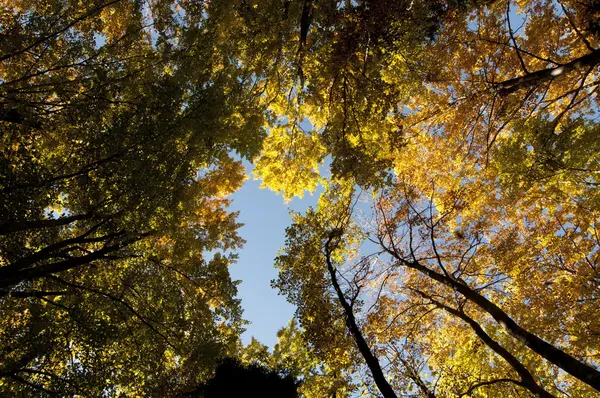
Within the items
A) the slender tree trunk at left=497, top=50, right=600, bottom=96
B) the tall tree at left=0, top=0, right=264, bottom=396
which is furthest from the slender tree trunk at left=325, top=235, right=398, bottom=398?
the slender tree trunk at left=497, top=50, right=600, bottom=96

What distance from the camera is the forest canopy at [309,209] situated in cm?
640

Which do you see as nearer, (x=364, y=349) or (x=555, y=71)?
(x=555, y=71)

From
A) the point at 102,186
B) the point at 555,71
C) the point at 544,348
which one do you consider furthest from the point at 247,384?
the point at 555,71

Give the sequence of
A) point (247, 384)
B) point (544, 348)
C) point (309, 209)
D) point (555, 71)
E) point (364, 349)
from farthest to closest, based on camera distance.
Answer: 1. point (309, 209)
2. point (364, 349)
3. point (544, 348)
4. point (247, 384)
5. point (555, 71)

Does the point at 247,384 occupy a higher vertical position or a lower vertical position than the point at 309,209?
lower

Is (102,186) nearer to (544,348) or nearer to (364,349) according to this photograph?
(364,349)

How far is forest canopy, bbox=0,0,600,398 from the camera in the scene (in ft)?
21.0

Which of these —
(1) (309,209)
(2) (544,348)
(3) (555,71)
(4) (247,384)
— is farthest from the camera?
(1) (309,209)

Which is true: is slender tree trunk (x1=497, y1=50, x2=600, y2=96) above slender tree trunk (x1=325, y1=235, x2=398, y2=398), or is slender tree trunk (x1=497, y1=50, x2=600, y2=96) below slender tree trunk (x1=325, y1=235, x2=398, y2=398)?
above

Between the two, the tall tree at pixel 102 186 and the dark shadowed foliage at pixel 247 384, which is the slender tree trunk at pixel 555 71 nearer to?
the tall tree at pixel 102 186

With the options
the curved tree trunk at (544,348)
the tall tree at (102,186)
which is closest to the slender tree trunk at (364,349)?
the curved tree trunk at (544,348)

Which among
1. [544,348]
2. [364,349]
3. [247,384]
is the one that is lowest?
[544,348]

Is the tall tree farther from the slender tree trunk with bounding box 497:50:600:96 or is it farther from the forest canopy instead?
the slender tree trunk with bounding box 497:50:600:96

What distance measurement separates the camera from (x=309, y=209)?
10.1m
